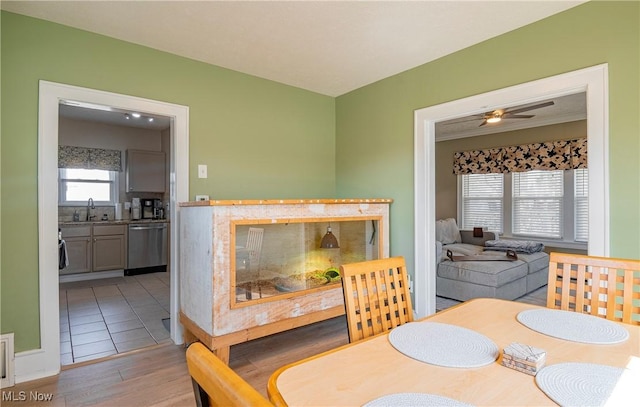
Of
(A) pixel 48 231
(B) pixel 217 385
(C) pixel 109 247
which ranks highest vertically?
(A) pixel 48 231

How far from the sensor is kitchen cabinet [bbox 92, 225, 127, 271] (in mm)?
5012

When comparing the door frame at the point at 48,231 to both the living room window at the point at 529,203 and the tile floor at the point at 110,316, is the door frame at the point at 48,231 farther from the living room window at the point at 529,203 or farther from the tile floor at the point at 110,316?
the living room window at the point at 529,203

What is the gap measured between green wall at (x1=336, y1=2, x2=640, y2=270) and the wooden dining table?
1.27m

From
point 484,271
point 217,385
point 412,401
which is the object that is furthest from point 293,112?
point 217,385

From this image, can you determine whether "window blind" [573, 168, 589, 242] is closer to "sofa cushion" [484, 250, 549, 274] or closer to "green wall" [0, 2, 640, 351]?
"sofa cushion" [484, 250, 549, 274]

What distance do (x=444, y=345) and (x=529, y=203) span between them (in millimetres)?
5564

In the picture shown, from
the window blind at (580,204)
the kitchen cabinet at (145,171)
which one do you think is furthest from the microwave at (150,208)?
the window blind at (580,204)

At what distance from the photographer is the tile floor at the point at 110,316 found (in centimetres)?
273

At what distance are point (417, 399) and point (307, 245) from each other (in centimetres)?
199

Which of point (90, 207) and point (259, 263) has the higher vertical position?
point (90, 207)

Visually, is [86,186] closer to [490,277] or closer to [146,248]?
[146,248]

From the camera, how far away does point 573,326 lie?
123 centimetres

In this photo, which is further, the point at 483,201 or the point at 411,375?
the point at 483,201

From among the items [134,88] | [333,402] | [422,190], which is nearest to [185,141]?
[134,88]
